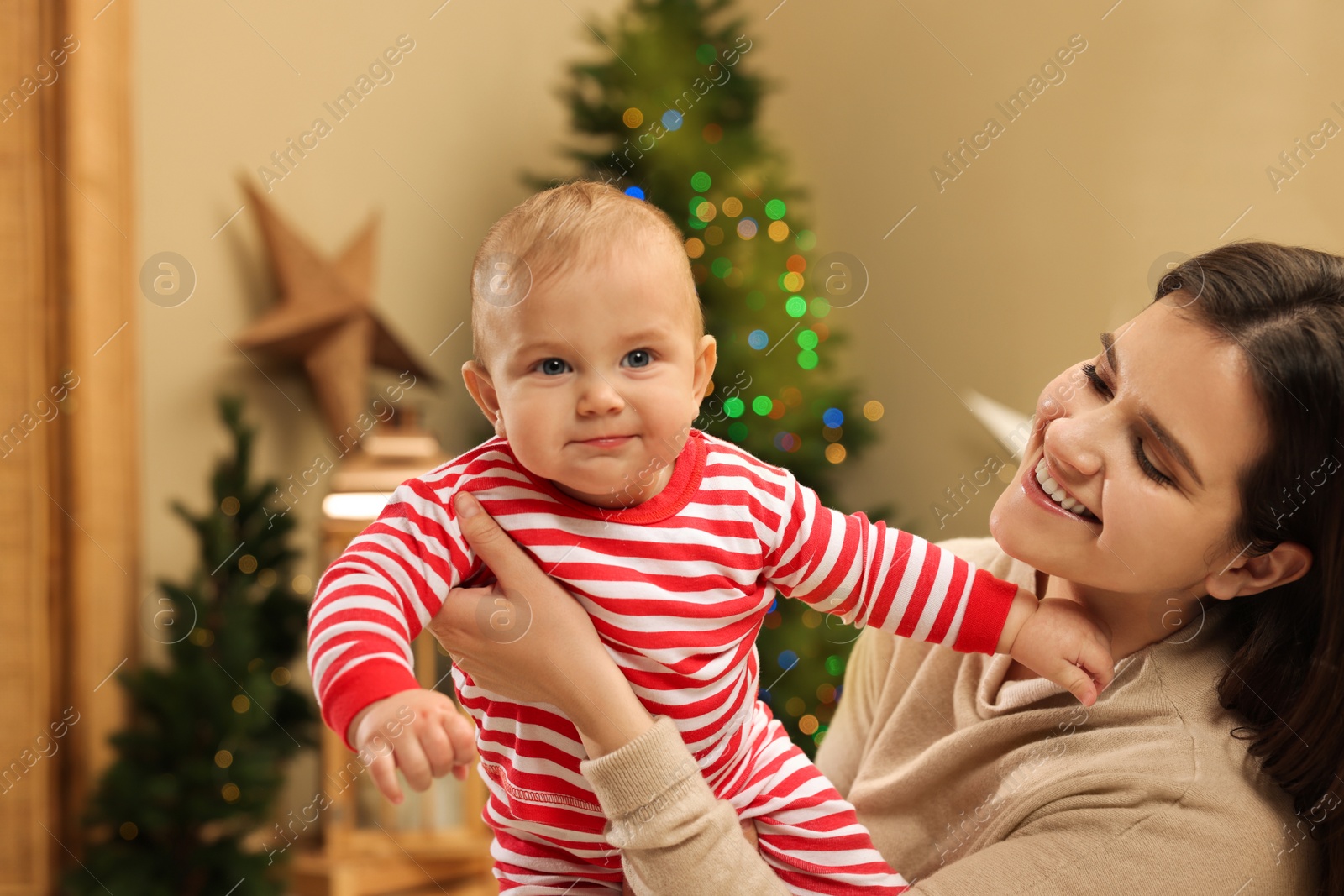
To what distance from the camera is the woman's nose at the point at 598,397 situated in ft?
3.00

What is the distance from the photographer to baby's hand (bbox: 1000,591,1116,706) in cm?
107

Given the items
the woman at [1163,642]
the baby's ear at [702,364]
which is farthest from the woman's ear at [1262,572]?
the baby's ear at [702,364]

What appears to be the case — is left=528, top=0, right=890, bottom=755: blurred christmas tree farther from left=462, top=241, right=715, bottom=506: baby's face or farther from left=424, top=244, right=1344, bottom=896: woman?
left=462, top=241, right=715, bottom=506: baby's face

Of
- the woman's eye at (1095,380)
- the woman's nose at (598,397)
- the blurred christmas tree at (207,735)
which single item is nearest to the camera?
the woman's nose at (598,397)

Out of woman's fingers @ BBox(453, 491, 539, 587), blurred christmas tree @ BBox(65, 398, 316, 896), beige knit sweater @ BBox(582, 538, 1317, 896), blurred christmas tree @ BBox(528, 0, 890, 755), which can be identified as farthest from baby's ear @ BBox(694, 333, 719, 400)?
blurred christmas tree @ BBox(65, 398, 316, 896)

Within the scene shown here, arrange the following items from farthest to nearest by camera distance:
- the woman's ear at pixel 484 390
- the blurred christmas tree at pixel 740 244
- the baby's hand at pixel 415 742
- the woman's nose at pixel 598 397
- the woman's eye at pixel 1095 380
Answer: the blurred christmas tree at pixel 740 244 < the woman's eye at pixel 1095 380 < the woman's ear at pixel 484 390 < the woman's nose at pixel 598 397 < the baby's hand at pixel 415 742

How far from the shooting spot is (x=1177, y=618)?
3.82 ft

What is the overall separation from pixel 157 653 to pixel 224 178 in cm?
137

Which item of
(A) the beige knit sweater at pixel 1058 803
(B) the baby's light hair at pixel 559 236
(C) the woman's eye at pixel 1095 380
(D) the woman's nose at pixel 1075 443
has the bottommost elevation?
(A) the beige knit sweater at pixel 1058 803

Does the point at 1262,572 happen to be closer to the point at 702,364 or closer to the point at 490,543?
the point at 702,364

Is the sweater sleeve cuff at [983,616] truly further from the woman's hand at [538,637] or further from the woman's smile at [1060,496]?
the woman's hand at [538,637]

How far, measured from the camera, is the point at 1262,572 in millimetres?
1092

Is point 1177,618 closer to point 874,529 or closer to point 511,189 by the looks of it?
point 874,529

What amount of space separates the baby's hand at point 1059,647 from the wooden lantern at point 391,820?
6.64 ft
